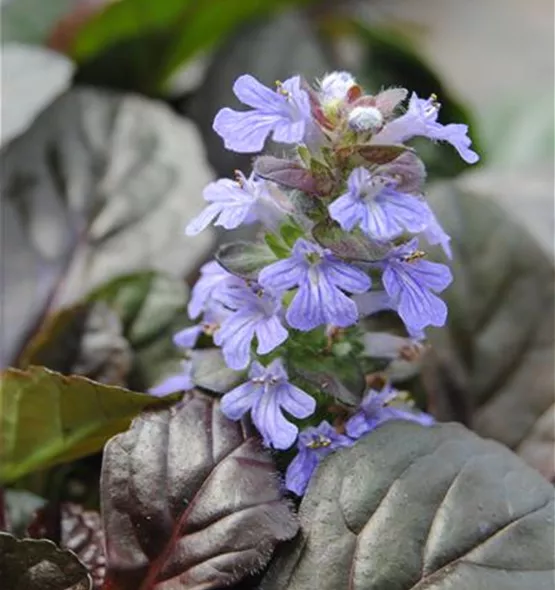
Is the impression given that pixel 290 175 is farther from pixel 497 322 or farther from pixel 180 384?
pixel 497 322

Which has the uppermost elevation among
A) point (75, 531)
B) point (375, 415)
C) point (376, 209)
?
point (376, 209)

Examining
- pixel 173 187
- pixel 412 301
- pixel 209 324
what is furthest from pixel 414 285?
pixel 173 187

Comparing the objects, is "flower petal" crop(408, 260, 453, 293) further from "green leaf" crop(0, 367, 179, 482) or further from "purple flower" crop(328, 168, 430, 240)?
"green leaf" crop(0, 367, 179, 482)

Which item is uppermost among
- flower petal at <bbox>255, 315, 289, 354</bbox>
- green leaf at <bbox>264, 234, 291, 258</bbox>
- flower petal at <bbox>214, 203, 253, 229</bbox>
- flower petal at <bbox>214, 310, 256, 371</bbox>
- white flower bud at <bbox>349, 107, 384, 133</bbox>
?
white flower bud at <bbox>349, 107, 384, 133</bbox>

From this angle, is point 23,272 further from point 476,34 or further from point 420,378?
point 476,34

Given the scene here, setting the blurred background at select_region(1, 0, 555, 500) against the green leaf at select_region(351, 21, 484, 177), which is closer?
the blurred background at select_region(1, 0, 555, 500)

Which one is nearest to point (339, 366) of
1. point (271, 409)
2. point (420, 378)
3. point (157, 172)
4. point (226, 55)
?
point (271, 409)

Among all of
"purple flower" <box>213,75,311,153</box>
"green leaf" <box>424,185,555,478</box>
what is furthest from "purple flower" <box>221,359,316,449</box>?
"green leaf" <box>424,185,555,478</box>
